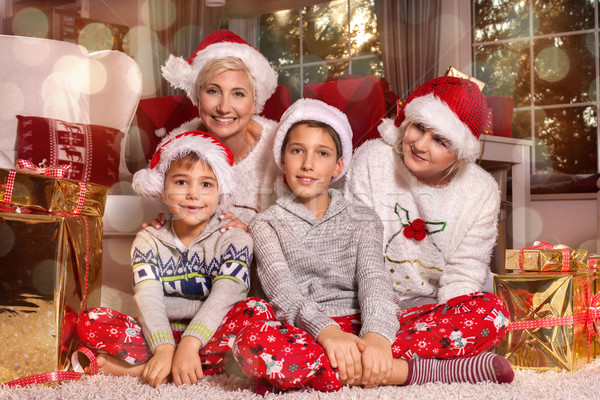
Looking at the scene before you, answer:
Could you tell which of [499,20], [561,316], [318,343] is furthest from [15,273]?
[499,20]

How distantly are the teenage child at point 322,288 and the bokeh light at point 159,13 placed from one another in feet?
11.7

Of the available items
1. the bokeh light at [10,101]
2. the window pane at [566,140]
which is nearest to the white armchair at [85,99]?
the bokeh light at [10,101]

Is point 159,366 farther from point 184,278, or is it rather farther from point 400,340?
point 400,340

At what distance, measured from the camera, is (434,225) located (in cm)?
145

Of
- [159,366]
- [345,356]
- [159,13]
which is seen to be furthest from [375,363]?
[159,13]

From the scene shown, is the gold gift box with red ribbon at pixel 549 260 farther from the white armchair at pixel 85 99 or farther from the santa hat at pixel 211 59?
the white armchair at pixel 85 99

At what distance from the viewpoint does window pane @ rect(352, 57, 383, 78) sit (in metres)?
4.27

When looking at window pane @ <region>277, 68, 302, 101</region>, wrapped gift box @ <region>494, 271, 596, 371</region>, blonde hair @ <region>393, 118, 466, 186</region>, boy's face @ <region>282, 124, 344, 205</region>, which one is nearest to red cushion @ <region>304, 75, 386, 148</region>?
blonde hair @ <region>393, 118, 466, 186</region>

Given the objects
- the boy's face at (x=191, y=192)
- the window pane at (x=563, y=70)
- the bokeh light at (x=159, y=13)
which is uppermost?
the bokeh light at (x=159, y=13)

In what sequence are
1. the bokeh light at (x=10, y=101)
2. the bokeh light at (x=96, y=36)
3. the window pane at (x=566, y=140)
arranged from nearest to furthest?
the bokeh light at (x=10, y=101) < the window pane at (x=566, y=140) < the bokeh light at (x=96, y=36)

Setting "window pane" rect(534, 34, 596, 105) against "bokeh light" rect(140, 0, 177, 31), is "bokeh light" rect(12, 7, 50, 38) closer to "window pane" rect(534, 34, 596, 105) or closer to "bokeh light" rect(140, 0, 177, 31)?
"bokeh light" rect(140, 0, 177, 31)

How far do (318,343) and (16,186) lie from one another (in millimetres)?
701

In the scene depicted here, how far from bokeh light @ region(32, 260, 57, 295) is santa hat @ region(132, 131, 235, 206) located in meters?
0.29

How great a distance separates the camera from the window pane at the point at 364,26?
14.0ft
